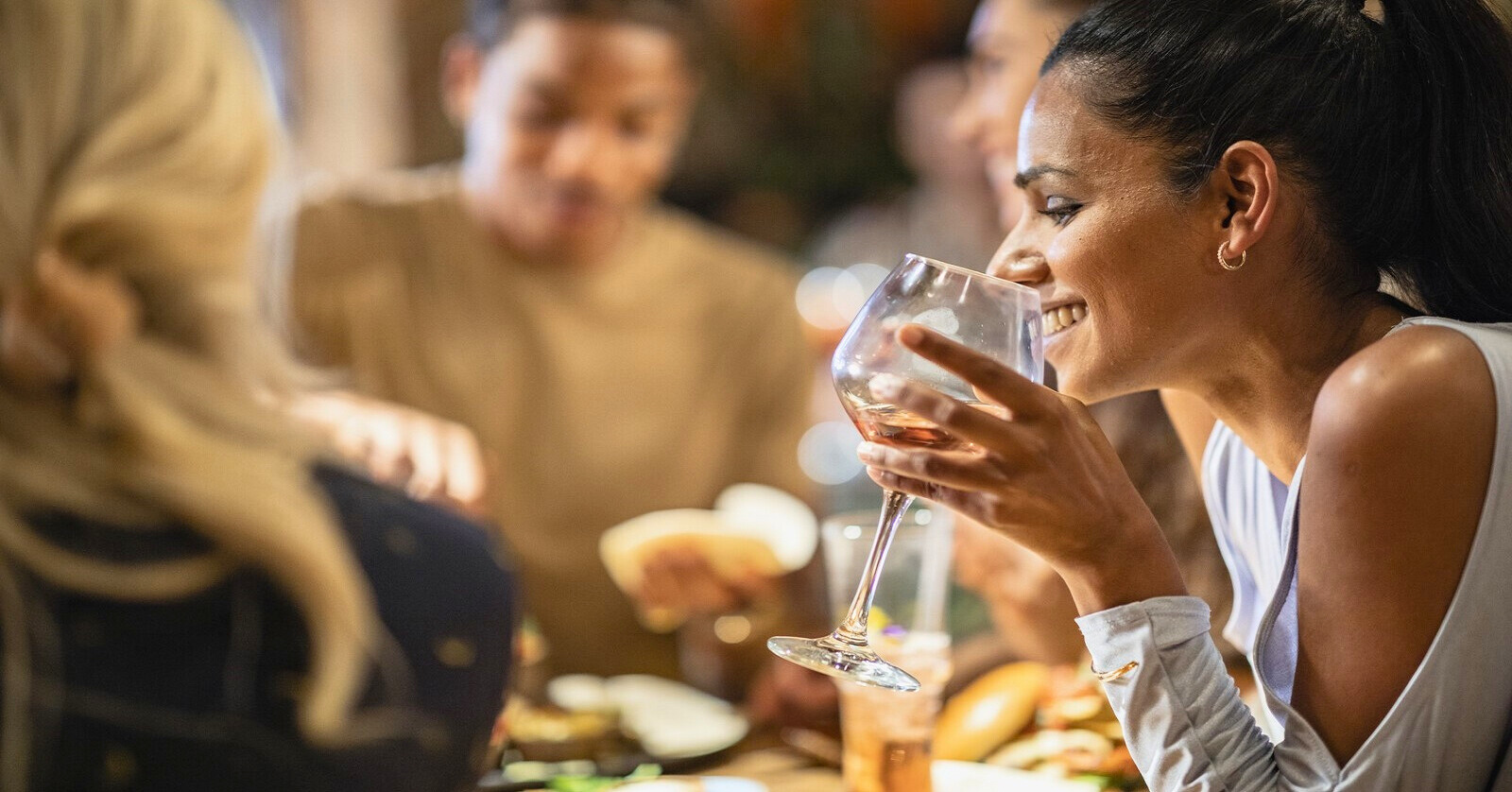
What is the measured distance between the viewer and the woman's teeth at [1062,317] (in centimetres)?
111

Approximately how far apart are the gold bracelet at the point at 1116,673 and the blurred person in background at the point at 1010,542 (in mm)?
383

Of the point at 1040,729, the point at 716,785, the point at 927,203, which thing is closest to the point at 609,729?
the point at 716,785

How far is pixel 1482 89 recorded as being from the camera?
3.47 feet

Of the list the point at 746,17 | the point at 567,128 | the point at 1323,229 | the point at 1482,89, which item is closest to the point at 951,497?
the point at 1323,229

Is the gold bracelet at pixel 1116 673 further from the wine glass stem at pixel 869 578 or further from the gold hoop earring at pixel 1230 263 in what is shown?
the gold hoop earring at pixel 1230 263

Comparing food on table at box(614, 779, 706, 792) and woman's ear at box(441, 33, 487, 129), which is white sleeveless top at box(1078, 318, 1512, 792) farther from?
woman's ear at box(441, 33, 487, 129)

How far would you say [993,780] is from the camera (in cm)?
123

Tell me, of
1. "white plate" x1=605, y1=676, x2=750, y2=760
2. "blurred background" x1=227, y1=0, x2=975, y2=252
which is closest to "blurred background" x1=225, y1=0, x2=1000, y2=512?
"blurred background" x1=227, y1=0, x2=975, y2=252

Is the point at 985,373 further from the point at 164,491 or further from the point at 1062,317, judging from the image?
the point at 164,491

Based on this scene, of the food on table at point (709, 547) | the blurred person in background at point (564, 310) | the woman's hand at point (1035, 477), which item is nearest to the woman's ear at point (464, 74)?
the blurred person in background at point (564, 310)

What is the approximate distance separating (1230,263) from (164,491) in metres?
0.91

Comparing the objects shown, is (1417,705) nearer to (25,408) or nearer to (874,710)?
(874,710)

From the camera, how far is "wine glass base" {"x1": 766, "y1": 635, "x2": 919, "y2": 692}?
0.97 metres

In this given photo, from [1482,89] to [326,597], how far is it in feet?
3.54
